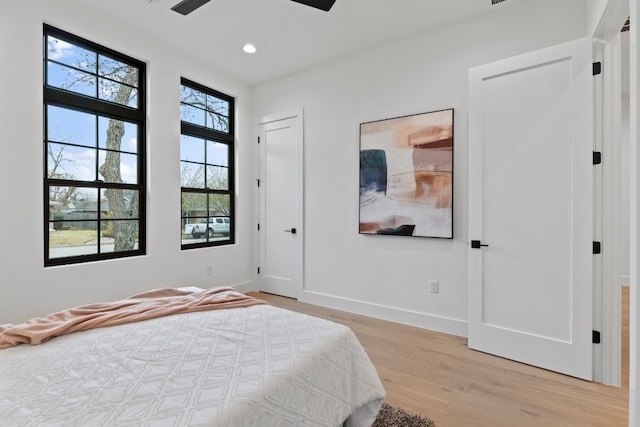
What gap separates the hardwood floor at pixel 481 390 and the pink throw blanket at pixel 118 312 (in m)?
1.22

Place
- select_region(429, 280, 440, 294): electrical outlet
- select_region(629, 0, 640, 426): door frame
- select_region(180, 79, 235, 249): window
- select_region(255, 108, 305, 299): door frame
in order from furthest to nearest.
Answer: select_region(255, 108, 305, 299): door frame → select_region(180, 79, 235, 249): window → select_region(429, 280, 440, 294): electrical outlet → select_region(629, 0, 640, 426): door frame

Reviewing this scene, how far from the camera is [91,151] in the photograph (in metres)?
2.84

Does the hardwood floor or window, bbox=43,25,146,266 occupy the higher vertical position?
window, bbox=43,25,146,266

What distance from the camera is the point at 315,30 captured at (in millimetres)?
2977

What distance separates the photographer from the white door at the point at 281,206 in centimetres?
388

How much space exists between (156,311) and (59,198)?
182 cm

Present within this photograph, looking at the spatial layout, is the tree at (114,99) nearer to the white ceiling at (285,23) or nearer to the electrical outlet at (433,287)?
the white ceiling at (285,23)

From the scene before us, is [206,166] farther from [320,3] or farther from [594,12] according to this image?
[594,12]

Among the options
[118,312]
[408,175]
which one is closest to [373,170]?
[408,175]

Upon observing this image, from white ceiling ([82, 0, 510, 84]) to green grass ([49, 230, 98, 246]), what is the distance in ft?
A: 6.72

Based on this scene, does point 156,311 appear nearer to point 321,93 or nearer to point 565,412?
point 565,412

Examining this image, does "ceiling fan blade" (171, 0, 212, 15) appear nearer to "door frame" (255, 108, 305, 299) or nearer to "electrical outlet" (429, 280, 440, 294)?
"door frame" (255, 108, 305, 299)

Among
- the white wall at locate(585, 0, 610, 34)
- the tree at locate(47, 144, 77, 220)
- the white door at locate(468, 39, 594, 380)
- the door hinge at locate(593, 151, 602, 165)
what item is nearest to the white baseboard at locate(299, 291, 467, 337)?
the white door at locate(468, 39, 594, 380)

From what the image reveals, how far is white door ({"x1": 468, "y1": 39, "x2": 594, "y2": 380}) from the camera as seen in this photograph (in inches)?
83.0
